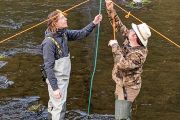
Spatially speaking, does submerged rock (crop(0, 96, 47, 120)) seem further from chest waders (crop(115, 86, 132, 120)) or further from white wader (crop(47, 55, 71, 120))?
chest waders (crop(115, 86, 132, 120))

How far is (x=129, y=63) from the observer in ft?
20.1

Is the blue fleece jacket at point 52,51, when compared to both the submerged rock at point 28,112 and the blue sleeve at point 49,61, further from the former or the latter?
the submerged rock at point 28,112

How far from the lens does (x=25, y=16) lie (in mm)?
15578

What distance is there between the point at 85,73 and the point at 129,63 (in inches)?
152

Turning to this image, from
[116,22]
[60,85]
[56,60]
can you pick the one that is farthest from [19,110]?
[116,22]

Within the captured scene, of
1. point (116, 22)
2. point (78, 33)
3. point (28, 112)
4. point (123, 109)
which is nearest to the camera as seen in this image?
point (123, 109)

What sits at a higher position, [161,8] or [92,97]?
[161,8]

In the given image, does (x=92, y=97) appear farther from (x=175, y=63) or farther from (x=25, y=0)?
(x=25, y=0)

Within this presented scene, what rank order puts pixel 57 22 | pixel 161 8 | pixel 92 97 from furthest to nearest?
pixel 161 8 < pixel 92 97 < pixel 57 22

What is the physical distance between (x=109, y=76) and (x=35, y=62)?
2020 millimetres

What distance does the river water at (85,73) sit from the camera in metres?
8.11

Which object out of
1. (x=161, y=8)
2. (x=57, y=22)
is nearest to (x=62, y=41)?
(x=57, y=22)

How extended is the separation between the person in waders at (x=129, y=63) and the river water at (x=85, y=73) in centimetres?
135

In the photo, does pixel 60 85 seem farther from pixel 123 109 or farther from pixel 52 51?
pixel 123 109
